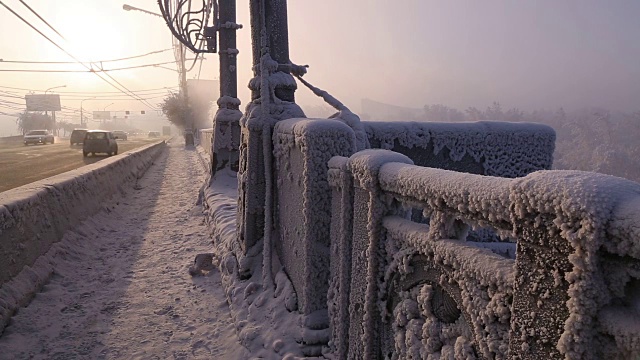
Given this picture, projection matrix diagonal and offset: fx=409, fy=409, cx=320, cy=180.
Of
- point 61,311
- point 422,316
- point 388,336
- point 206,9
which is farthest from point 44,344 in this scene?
point 206,9

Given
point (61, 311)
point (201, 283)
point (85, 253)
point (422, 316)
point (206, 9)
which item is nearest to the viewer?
point (422, 316)

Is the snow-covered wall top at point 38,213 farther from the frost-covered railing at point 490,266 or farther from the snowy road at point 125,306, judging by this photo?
the frost-covered railing at point 490,266

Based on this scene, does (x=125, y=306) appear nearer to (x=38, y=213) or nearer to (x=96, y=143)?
(x=38, y=213)

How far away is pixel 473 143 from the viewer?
552cm

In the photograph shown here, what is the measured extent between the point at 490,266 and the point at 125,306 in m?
4.09

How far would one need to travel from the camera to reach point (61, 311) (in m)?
4.16

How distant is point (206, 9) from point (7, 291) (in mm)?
8798

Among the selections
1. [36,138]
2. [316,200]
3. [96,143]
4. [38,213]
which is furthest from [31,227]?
[36,138]

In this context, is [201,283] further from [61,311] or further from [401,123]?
[401,123]

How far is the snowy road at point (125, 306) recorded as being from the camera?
138 inches

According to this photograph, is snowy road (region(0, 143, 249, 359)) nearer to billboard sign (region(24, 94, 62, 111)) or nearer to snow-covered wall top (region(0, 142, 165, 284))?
snow-covered wall top (region(0, 142, 165, 284))

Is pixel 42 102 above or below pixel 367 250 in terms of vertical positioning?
above

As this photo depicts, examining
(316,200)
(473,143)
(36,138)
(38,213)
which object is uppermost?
(36,138)

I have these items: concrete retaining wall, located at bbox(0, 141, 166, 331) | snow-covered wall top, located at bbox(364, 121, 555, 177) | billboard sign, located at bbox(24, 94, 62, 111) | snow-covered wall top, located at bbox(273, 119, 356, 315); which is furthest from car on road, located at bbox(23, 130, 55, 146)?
billboard sign, located at bbox(24, 94, 62, 111)
